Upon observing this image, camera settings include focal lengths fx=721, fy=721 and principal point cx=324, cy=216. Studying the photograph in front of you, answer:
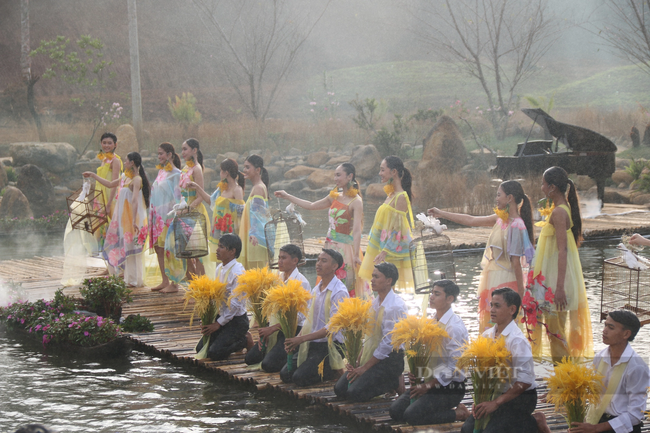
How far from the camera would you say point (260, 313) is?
632cm

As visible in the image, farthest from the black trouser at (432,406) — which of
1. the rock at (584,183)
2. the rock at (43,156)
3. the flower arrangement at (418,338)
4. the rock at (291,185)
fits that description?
the rock at (291,185)

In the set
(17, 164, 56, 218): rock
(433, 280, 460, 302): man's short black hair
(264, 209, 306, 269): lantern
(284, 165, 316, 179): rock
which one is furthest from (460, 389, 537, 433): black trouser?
(284, 165, 316, 179): rock

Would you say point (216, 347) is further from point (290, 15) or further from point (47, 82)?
point (290, 15)

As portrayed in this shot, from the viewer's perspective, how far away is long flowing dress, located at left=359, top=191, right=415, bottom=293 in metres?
6.63

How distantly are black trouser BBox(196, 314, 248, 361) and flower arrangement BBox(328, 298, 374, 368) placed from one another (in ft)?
4.88

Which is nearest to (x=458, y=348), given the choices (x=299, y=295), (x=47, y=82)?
(x=299, y=295)

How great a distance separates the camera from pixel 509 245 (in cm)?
590

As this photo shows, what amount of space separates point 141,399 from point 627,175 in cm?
1694

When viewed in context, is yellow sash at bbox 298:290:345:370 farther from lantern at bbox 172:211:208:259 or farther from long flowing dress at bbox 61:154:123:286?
long flowing dress at bbox 61:154:123:286

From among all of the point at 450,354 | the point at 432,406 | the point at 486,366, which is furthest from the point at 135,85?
the point at 486,366

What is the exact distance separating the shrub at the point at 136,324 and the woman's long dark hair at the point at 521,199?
152 inches

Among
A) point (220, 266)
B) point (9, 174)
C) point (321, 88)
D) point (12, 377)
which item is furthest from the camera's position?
point (321, 88)

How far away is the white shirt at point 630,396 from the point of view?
12.9ft

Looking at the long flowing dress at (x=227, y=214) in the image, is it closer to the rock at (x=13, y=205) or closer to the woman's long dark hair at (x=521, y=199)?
the woman's long dark hair at (x=521, y=199)
